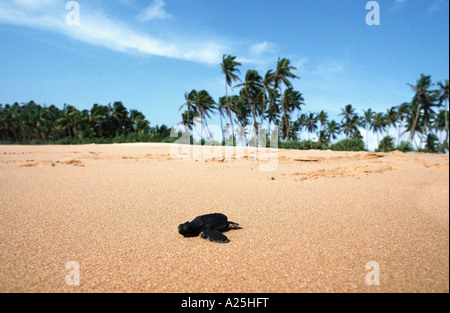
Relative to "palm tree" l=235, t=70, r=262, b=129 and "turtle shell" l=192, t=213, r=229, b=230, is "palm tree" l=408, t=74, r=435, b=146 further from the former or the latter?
"palm tree" l=235, t=70, r=262, b=129

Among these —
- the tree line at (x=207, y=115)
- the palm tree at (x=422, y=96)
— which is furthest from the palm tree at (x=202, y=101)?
the palm tree at (x=422, y=96)

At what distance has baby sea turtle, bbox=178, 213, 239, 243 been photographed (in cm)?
253

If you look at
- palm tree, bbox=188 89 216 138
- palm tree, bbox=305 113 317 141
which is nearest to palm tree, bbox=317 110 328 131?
palm tree, bbox=305 113 317 141

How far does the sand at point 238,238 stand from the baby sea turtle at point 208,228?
0.08 meters

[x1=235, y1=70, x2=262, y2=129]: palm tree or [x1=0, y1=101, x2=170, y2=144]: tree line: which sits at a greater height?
[x1=235, y1=70, x2=262, y2=129]: palm tree

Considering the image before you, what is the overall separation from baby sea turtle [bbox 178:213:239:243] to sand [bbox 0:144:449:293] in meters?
0.08

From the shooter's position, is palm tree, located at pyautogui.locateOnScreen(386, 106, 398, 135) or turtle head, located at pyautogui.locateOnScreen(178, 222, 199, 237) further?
palm tree, located at pyautogui.locateOnScreen(386, 106, 398, 135)

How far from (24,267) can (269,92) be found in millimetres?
36430

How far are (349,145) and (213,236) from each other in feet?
58.8

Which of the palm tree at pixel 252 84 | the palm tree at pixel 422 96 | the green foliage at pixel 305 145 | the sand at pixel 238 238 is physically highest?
the palm tree at pixel 252 84

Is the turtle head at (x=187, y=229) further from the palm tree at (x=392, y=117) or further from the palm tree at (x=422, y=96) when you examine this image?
the palm tree at (x=392, y=117)

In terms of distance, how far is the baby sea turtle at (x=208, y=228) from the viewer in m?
2.53

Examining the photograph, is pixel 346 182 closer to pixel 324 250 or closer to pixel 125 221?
pixel 324 250

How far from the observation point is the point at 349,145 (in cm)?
1794
